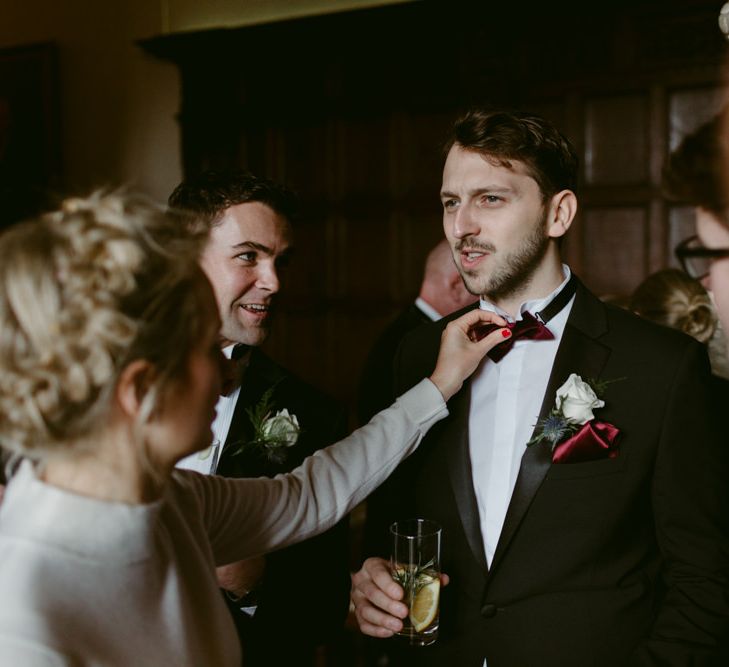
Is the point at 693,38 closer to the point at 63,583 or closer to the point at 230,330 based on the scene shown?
the point at 230,330

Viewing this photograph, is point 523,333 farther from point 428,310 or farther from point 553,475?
point 428,310

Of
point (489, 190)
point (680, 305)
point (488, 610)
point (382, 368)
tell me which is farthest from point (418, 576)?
point (382, 368)

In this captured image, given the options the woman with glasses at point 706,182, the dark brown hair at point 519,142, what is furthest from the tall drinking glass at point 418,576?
the dark brown hair at point 519,142

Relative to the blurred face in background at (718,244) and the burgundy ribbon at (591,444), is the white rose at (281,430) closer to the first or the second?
the burgundy ribbon at (591,444)

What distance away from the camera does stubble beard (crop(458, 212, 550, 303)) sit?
190 centimetres

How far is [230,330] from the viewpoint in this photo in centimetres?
207

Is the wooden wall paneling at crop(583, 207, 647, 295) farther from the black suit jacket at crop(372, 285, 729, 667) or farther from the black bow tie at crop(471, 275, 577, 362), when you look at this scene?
the black suit jacket at crop(372, 285, 729, 667)

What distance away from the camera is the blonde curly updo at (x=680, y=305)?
2.46 metres

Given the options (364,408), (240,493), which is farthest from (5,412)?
(364,408)

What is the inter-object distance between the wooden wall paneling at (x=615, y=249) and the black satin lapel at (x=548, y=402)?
303cm

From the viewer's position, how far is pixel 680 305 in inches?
98.8

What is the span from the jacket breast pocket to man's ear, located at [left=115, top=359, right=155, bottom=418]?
102 cm

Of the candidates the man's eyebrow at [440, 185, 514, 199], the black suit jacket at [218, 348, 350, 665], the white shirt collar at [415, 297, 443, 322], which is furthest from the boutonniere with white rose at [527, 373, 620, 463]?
the white shirt collar at [415, 297, 443, 322]

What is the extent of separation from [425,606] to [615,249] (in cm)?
354
